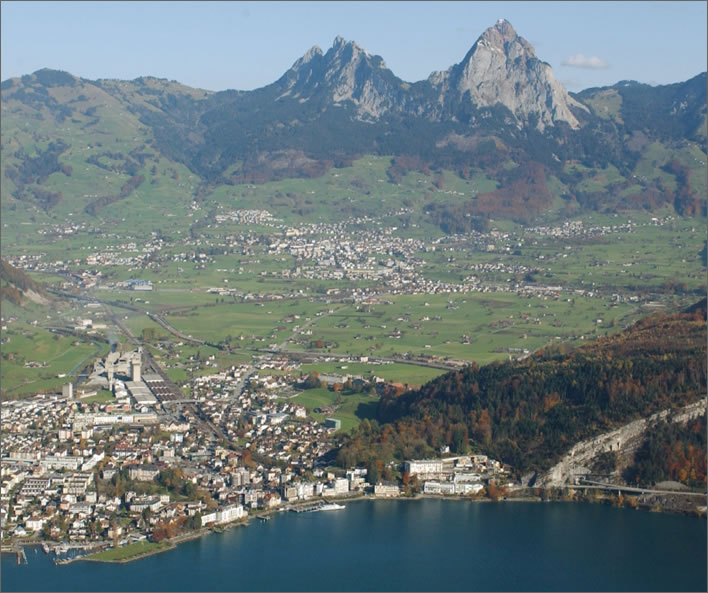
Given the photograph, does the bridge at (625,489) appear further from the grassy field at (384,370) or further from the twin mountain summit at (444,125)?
the twin mountain summit at (444,125)

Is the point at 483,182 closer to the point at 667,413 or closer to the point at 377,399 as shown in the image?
the point at 377,399

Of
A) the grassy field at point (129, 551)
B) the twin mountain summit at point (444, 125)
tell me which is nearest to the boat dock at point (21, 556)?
the grassy field at point (129, 551)

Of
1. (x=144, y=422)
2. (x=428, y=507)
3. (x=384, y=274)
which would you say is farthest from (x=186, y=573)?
(x=384, y=274)

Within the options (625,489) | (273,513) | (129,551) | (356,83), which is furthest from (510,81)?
(129,551)

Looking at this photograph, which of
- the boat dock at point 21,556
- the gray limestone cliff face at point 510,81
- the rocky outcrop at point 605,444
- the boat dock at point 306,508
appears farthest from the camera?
the gray limestone cliff face at point 510,81

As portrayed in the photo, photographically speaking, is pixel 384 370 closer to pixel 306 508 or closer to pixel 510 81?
pixel 306 508
